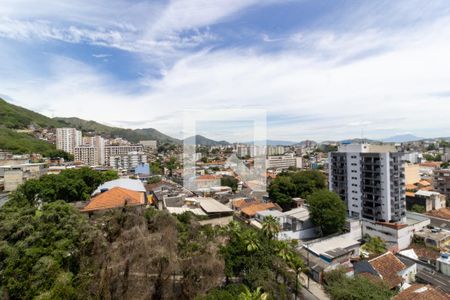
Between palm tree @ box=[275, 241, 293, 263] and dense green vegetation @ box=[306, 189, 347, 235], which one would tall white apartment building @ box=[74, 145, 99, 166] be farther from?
palm tree @ box=[275, 241, 293, 263]

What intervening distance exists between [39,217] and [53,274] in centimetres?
271

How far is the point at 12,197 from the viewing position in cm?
1667

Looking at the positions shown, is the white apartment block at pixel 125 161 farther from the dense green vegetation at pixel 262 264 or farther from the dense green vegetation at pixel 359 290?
the dense green vegetation at pixel 359 290

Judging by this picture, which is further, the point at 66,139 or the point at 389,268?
the point at 66,139

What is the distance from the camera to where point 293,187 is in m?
22.3

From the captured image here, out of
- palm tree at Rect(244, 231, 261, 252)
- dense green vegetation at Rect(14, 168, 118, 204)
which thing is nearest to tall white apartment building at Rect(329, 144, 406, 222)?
palm tree at Rect(244, 231, 261, 252)

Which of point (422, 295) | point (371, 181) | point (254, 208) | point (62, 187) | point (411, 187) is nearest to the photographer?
point (422, 295)

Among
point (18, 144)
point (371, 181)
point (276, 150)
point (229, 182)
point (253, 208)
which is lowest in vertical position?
point (253, 208)

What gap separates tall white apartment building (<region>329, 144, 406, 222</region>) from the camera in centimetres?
1730

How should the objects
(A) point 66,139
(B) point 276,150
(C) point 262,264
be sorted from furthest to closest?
(B) point 276,150
(A) point 66,139
(C) point 262,264

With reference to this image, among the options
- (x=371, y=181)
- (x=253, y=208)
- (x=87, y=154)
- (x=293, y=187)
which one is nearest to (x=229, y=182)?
(x=293, y=187)

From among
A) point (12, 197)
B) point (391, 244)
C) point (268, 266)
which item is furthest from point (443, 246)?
point (12, 197)

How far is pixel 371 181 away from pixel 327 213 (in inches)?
217

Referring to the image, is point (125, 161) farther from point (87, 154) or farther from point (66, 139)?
point (66, 139)
